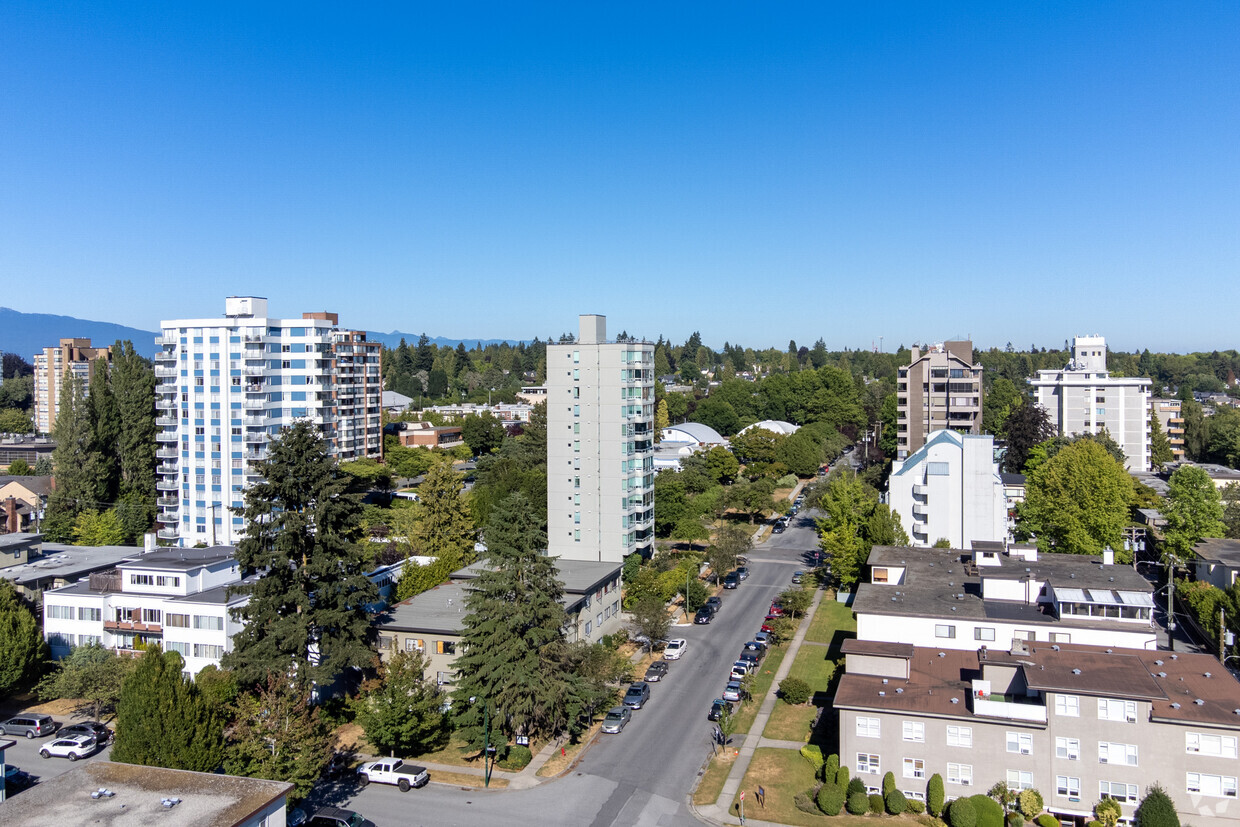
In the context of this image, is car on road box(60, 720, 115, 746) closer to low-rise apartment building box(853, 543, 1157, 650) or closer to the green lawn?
low-rise apartment building box(853, 543, 1157, 650)

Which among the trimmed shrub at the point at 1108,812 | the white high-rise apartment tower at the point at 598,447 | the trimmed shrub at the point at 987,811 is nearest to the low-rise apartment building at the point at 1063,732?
the trimmed shrub at the point at 1108,812

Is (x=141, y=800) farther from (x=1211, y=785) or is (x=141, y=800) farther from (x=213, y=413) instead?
(x=213, y=413)

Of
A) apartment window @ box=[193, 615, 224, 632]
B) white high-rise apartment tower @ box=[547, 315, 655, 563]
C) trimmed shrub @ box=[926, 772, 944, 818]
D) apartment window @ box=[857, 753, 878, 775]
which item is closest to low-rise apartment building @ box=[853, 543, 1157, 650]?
apartment window @ box=[857, 753, 878, 775]

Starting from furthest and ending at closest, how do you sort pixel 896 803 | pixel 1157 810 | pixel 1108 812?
pixel 896 803 < pixel 1108 812 < pixel 1157 810

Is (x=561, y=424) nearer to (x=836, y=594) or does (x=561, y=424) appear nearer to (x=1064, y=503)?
(x=836, y=594)

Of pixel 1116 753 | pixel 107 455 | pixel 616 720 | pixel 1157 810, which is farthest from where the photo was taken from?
pixel 107 455

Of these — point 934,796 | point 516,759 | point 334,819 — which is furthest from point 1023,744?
point 334,819

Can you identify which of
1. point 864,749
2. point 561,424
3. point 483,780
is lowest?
point 483,780

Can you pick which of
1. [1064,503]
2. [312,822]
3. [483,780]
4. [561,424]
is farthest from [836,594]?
[312,822]
